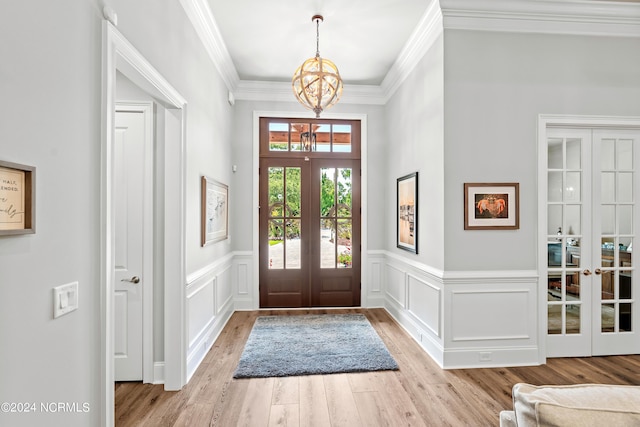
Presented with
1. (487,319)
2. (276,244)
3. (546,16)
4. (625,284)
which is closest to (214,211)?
(276,244)

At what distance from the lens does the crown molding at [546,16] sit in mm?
2926

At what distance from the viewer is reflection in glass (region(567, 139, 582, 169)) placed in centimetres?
317

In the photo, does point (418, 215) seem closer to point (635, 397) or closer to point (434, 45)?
point (434, 45)

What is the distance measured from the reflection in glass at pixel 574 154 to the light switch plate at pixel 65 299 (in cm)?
396

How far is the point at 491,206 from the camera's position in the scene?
119 inches

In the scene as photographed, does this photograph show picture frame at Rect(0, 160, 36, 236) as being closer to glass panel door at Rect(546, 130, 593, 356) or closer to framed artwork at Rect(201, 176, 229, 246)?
framed artwork at Rect(201, 176, 229, 246)

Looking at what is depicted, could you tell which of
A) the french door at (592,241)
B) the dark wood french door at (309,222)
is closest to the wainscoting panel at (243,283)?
the dark wood french door at (309,222)

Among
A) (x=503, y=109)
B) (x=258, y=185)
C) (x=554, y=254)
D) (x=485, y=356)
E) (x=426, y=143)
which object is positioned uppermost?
(x=503, y=109)

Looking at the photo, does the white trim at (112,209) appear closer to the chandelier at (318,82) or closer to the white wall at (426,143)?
the chandelier at (318,82)

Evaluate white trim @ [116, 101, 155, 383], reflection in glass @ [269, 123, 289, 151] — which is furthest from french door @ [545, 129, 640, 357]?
white trim @ [116, 101, 155, 383]

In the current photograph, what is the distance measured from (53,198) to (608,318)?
4.46 meters

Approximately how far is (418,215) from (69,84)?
3.16 metres

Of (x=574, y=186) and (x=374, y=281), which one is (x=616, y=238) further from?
(x=374, y=281)

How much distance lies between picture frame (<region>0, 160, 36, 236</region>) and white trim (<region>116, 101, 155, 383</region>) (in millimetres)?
1556
